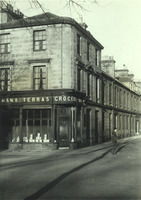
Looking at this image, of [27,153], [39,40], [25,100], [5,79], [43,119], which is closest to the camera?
[27,153]

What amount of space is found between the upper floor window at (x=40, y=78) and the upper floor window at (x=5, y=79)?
87.0 inches

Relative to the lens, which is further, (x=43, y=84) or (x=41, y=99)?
Result: (x=43, y=84)

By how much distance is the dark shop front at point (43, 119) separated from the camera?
2080 cm

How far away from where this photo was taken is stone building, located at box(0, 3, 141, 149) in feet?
69.1

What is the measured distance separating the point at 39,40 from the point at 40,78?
115 inches

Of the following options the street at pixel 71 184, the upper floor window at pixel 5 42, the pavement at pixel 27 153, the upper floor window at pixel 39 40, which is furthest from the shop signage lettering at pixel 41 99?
the street at pixel 71 184

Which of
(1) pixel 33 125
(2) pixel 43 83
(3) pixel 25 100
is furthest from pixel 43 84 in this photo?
(1) pixel 33 125

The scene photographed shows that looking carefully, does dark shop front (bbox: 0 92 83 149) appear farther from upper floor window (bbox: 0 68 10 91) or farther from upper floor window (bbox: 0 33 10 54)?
upper floor window (bbox: 0 33 10 54)

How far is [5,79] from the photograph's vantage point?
22.8 metres

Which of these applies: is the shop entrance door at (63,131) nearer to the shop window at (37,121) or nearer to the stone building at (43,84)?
the stone building at (43,84)

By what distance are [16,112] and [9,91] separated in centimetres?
174

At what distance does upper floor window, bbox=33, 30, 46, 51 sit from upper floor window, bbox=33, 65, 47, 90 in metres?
1.49

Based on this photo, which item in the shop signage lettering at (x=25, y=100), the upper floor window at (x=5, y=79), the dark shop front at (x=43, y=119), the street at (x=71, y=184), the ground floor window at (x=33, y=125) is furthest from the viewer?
the upper floor window at (x=5, y=79)

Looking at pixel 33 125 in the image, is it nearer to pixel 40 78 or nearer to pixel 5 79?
pixel 40 78
